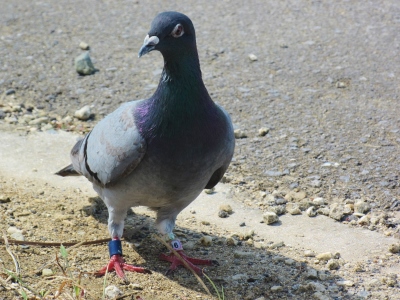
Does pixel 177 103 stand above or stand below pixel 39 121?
above

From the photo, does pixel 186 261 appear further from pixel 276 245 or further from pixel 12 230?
pixel 12 230

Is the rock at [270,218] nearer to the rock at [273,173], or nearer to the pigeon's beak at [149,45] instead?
the rock at [273,173]

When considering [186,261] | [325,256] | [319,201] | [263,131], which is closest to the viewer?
[186,261]

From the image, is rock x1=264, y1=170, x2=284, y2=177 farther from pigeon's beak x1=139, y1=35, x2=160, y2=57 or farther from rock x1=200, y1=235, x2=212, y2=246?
pigeon's beak x1=139, y1=35, x2=160, y2=57

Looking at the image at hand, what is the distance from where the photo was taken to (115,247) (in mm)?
4176

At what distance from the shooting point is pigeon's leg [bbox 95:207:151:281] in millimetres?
4055

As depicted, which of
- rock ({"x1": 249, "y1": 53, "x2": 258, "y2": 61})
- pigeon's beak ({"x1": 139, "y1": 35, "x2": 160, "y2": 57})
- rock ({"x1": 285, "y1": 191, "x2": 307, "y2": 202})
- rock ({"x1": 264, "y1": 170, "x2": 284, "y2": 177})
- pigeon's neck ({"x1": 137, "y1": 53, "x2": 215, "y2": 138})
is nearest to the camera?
pigeon's beak ({"x1": 139, "y1": 35, "x2": 160, "y2": 57})

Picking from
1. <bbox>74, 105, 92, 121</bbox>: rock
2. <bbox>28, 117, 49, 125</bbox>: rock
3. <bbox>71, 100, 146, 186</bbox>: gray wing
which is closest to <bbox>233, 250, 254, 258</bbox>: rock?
<bbox>71, 100, 146, 186</bbox>: gray wing

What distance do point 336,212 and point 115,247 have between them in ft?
5.43

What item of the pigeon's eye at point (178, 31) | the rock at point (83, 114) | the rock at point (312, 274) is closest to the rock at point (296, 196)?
the rock at point (312, 274)

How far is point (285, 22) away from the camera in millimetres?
7895

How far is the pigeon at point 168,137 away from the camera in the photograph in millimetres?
3768

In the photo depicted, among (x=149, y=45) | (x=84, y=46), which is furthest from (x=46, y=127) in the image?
(x=149, y=45)

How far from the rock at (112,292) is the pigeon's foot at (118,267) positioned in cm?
18
